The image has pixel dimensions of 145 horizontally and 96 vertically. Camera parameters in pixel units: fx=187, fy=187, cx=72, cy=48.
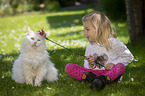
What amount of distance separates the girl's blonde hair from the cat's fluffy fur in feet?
3.19

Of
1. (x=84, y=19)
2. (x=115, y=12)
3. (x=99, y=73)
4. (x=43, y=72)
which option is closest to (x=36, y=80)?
(x=43, y=72)

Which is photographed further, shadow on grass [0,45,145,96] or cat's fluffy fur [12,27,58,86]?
cat's fluffy fur [12,27,58,86]

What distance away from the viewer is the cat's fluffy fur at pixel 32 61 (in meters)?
3.41

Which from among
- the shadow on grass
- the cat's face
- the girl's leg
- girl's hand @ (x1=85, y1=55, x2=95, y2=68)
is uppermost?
the cat's face

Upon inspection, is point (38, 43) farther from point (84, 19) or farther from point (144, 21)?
point (144, 21)

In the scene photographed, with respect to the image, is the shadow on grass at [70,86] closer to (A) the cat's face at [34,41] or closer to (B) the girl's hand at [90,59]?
(B) the girl's hand at [90,59]

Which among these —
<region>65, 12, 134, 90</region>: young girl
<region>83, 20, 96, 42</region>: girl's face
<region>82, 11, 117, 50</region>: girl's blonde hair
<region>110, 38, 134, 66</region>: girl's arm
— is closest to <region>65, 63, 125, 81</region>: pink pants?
<region>65, 12, 134, 90</region>: young girl

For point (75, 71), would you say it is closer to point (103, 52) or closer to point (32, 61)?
point (103, 52)

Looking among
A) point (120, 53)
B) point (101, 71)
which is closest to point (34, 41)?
point (101, 71)

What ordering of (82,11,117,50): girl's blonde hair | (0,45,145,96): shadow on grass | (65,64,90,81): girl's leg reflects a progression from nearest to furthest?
1. (0,45,145,96): shadow on grass
2. (82,11,117,50): girl's blonde hair
3. (65,64,90,81): girl's leg

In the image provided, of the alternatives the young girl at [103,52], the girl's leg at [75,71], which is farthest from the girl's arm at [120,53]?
the girl's leg at [75,71]

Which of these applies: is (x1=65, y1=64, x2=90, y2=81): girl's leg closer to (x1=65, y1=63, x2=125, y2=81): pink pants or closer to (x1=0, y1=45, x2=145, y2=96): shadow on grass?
(x1=65, y1=63, x2=125, y2=81): pink pants

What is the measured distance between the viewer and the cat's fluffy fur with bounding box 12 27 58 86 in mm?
3410

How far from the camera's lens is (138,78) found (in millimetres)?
3576
